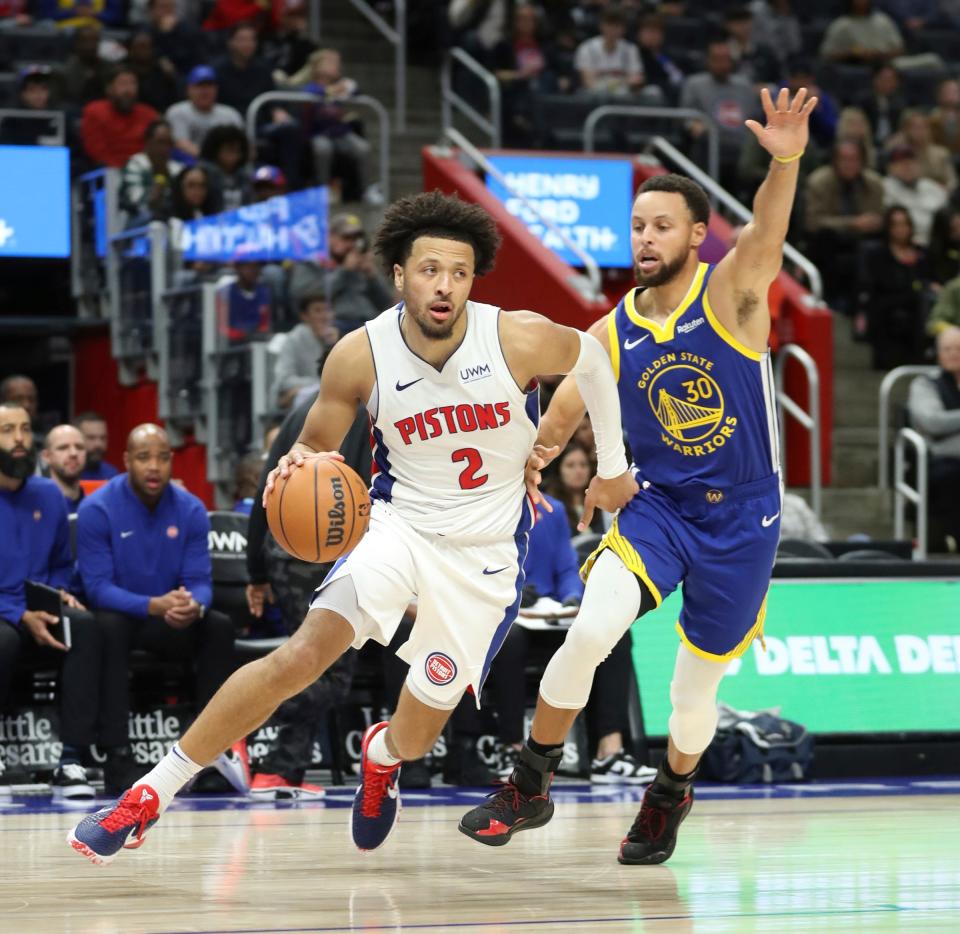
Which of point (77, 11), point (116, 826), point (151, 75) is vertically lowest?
point (116, 826)

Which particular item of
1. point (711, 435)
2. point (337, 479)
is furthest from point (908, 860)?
point (337, 479)

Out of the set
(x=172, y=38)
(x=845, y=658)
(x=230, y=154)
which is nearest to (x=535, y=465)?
(x=845, y=658)

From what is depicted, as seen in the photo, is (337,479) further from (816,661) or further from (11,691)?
(816,661)

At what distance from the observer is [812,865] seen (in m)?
6.07

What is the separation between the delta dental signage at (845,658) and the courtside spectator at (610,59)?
8.22 m

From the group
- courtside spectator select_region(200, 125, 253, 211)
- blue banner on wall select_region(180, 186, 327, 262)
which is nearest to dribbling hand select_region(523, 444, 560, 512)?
blue banner on wall select_region(180, 186, 327, 262)

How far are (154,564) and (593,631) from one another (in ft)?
12.0

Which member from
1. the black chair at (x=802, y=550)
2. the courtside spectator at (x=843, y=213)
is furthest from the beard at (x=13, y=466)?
the courtside spectator at (x=843, y=213)

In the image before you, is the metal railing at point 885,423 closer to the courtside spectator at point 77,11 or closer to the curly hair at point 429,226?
the courtside spectator at point 77,11

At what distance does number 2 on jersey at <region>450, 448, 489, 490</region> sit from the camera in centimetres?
570

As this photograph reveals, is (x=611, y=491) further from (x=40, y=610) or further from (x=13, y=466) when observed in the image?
(x=13, y=466)

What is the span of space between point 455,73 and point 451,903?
1346cm

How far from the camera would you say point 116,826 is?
5234 mm

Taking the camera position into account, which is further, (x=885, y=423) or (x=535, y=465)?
(x=885, y=423)
